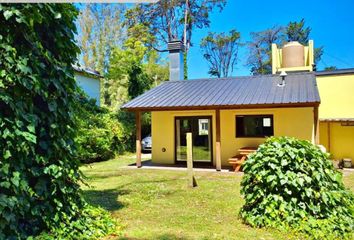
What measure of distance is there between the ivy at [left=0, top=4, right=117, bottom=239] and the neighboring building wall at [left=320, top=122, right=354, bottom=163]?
11821 millimetres

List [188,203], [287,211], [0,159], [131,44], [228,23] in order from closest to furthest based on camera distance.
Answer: [0,159] < [287,211] < [188,203] < [131,44] < [228,23]

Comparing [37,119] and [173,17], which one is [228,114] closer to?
[37,119]

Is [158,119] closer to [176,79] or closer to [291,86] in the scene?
[176,79]

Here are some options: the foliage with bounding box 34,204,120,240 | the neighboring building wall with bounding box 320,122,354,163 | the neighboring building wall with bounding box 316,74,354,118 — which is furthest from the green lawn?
the neighboring building wall with bounding box 316,74,354,118

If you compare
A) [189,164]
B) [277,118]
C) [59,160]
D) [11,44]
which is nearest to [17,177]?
[59,160]

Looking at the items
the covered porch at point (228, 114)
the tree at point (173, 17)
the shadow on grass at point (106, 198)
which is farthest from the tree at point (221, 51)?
the shadow on grass at point (106, 198)

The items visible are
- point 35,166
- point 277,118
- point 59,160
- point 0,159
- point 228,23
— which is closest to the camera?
point 0,159

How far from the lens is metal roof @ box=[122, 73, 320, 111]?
1091cm

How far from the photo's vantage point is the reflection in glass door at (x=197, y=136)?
13.4 metres

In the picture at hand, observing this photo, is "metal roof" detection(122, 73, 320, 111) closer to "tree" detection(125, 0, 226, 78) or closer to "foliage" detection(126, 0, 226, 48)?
"tree" detection(125, 0, 226, 78)

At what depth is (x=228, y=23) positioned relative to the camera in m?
37.0

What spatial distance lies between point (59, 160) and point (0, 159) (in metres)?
0.95

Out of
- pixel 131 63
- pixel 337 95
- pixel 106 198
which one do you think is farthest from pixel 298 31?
pixel 106 198

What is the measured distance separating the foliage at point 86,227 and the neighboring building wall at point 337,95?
1210 cm
